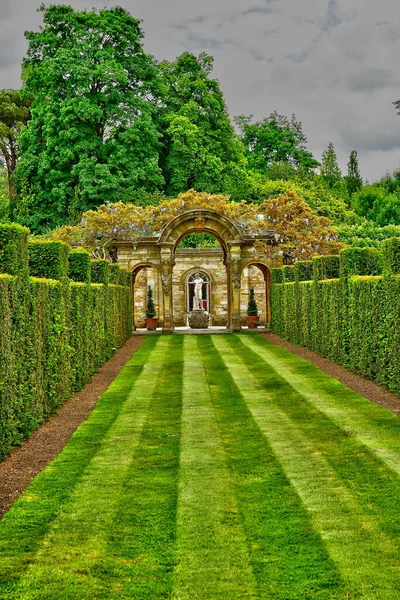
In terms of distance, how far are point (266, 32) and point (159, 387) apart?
20361 mm

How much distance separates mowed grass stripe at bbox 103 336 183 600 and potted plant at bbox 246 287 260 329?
92.0 feet

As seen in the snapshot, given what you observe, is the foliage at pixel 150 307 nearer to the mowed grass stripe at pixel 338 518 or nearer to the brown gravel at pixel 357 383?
the brown gravel at pixel 357 383

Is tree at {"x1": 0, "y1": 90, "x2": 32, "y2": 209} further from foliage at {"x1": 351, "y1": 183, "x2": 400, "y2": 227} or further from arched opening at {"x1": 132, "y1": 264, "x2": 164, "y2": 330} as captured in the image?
foliage at {"x1": 351, "y1": 183, "x2": 400, "y2": 227}

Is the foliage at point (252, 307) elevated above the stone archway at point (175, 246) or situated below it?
below

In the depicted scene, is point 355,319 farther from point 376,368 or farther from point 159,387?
point 159,387

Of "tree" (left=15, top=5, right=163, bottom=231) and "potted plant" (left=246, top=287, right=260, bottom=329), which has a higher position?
"tree" (left=15, top=5, right=163, bottom=231)

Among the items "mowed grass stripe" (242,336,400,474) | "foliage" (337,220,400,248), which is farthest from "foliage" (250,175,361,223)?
"mowed grass stripe" (242,336,400,474)

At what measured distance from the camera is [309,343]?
82.6 feet

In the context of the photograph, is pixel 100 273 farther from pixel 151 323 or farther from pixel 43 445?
pixel 151 323

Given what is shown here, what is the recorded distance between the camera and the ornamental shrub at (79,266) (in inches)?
762

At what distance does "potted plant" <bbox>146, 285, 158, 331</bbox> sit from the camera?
131 ft

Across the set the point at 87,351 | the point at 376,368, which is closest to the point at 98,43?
the point at 87,351

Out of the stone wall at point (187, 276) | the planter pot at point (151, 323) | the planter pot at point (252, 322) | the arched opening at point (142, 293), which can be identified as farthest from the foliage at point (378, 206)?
the planter pot at point (151, 323)

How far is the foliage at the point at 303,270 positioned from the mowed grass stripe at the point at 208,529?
17503 mm
